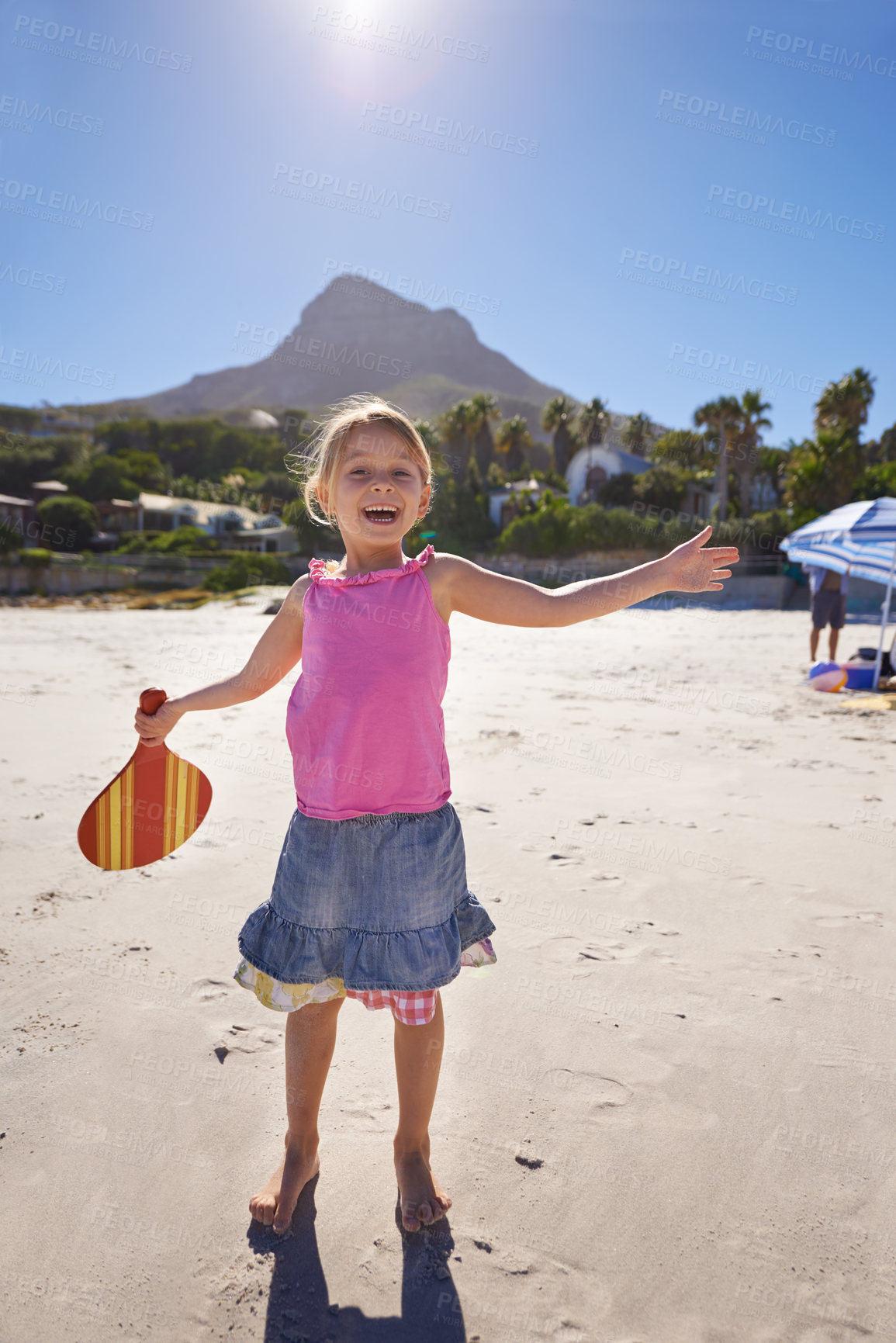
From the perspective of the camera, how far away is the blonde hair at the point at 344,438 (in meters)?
1.72

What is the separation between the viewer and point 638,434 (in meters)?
49.1

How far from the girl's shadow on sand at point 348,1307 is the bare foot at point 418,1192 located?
0.02 meters

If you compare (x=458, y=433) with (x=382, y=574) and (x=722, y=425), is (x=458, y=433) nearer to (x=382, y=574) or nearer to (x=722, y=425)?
(x=722, y=425)

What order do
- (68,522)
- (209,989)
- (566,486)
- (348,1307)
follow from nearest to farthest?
(348,1307) < (209,989) < (68,522) < (566,486)

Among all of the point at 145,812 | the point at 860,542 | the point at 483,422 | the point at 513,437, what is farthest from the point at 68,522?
the point at 145,812

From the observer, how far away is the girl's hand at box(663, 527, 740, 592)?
171 cm

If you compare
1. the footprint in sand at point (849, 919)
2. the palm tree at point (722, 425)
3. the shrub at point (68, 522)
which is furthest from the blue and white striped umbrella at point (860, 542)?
the shrub at point (68, 522)

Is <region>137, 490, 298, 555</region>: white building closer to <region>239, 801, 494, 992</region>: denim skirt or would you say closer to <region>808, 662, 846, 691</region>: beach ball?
<region>808, 662, 846, 691</region>: beach ball

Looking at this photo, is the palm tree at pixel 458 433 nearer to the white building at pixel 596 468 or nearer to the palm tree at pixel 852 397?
the white building at pixel 596 468

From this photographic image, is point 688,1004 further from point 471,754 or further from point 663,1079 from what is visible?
point 471,754

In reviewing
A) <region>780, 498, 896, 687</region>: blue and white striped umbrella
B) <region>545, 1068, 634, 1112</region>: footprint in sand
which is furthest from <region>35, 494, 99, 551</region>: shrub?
<region>545, 1068, 634, 1112</region>: footprint in sand

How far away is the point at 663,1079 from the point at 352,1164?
0.86 metres

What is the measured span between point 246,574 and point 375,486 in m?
29.9

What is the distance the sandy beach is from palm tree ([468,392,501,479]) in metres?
42.6
